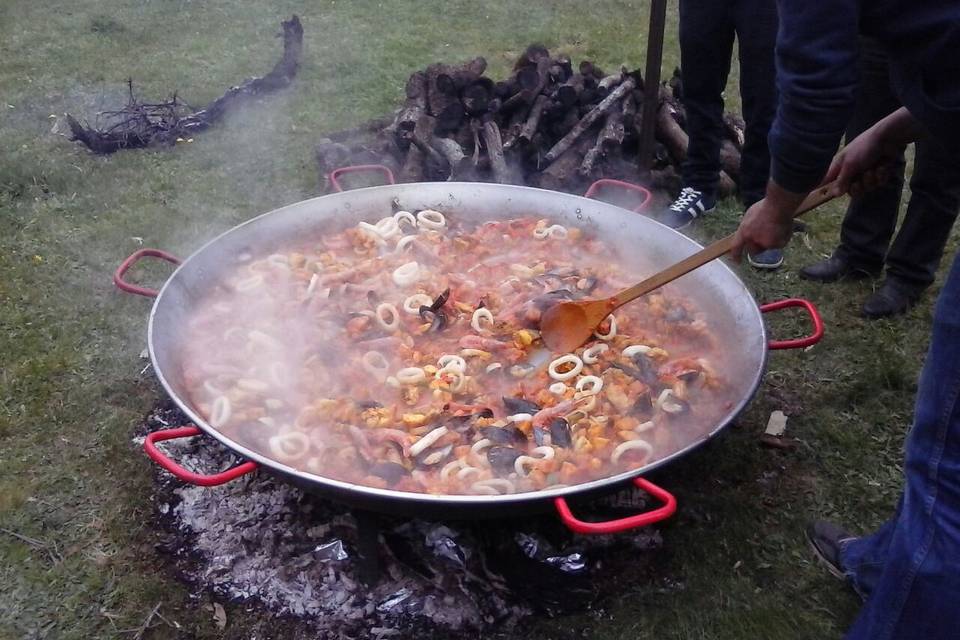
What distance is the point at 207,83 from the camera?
914 centimetres

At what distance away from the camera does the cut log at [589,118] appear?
21.4 ft

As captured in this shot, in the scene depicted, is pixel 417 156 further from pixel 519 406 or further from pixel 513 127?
pixel 519 406

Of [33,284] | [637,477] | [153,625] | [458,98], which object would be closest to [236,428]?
[153,625]

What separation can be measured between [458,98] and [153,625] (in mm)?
5282

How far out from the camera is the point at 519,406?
3.33m

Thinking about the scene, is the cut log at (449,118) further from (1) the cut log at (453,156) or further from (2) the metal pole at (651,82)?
(2) the metal pole at (651,82)

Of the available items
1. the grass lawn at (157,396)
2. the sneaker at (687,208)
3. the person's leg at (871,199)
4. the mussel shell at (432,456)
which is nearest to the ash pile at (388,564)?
the grass lawn at (157,396)

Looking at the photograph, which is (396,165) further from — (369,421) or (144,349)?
(369,421)

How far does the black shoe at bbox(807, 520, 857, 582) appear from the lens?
3.34m

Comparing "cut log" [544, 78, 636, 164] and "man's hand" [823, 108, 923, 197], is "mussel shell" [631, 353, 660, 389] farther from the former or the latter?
"cut log" [544, 78, 636, 164]

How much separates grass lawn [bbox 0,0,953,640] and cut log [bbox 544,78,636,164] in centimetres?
146

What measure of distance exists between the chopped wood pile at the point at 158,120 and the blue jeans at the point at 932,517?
728cm

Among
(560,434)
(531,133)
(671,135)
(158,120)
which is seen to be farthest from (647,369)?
(158,120)

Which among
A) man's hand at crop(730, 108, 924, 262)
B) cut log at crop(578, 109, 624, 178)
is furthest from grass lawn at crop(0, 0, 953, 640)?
man's hand at crop(730, 108, 924, 262)
